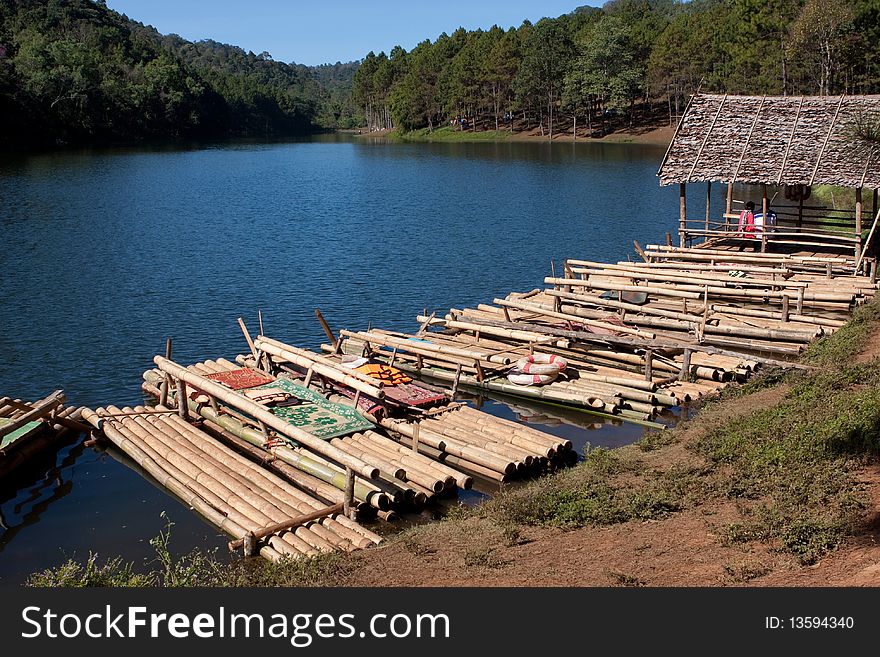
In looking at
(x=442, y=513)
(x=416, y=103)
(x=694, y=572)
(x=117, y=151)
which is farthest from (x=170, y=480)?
Result: (x=416, y=103)

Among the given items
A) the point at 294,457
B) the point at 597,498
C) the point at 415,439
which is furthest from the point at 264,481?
the point at 597,498

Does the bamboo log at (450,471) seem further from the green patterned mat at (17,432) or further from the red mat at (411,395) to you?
the green patterned mat at (17,432)

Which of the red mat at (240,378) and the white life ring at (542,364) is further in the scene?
the white life ring at (542,364)

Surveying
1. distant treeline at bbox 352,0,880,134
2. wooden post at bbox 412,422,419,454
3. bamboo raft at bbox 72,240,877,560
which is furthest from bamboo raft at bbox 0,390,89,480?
distant treeline at bbox 352,0,880,134

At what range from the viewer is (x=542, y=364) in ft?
73.0

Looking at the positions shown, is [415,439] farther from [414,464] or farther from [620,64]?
[620,64]

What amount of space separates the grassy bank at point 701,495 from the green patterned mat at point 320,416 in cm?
363

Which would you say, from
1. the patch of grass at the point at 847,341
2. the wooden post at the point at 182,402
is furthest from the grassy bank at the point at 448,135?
the wooden post at the point at 182,402

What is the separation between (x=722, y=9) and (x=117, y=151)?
2856 inches

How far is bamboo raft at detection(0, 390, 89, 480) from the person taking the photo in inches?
725

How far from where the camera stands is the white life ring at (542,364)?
22.0 metres

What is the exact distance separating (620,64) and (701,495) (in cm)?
10564

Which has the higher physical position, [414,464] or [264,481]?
[414,464]
